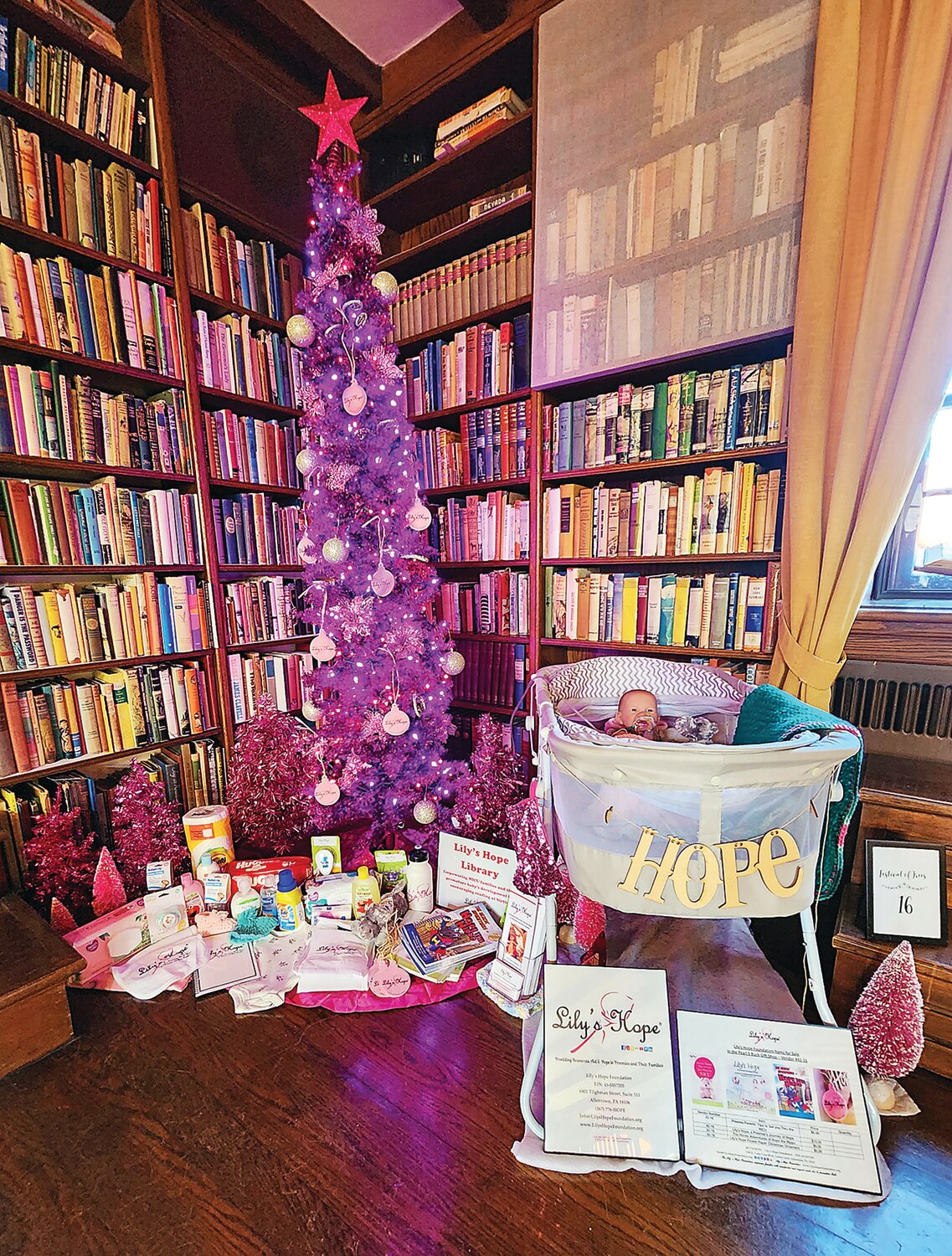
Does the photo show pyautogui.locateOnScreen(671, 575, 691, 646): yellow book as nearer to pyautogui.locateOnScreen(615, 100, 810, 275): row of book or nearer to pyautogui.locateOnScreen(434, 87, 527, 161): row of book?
pyautogui.locateOnScreen(615, 100, 810, 275): row of book

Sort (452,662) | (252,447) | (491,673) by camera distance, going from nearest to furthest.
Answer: (452,662) < (252,447) < (491,673)

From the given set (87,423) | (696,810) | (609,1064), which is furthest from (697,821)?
(87,423)

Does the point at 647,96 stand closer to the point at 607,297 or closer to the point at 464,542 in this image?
the point at 607,297

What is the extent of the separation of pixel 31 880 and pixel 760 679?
228 centimetres

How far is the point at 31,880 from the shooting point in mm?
1594

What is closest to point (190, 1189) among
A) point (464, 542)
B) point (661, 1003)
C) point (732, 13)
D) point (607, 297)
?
point (661, 1003)

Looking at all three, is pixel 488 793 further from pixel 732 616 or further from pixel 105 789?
pixel 105 789

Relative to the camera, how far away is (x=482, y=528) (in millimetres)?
2193

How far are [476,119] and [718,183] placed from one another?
101 cm

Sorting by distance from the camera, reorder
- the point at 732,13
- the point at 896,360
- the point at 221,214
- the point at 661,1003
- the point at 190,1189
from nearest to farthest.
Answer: the point at 190,1189
the point at 661,1003
the point at 896,360
the point at 732,13
the point at 221,214

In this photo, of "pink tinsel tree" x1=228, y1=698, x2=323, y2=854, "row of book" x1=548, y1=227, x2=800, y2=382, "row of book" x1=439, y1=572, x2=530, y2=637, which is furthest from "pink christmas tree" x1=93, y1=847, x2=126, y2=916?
"row of book" x1=548, y1=227, x2=800, y2=382

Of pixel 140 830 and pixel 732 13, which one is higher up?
pixel 732 13

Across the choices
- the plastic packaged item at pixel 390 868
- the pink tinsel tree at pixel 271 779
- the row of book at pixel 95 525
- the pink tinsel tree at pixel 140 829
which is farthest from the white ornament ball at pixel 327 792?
the row of book at pixel 95 525

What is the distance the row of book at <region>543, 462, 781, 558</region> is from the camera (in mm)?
1601
